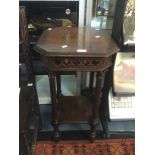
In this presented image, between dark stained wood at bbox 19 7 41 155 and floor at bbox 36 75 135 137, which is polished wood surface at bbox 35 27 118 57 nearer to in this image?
dark stained wood at bbox 19 7 41 155

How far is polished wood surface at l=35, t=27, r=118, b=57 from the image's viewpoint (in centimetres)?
129

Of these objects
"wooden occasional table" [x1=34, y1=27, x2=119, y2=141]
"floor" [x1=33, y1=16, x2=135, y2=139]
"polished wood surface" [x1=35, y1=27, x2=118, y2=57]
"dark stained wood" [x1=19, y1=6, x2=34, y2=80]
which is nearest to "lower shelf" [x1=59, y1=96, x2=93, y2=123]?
"wooden occasional table" [x1=34, y1=27, x2=119, y2=141]

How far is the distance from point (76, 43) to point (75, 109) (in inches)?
23.5

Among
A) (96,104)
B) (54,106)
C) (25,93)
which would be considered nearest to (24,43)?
(25,93)

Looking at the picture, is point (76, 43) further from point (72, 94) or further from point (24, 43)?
point (72, 94)

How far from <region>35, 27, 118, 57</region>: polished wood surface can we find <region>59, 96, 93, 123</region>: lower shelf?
22.7 inches

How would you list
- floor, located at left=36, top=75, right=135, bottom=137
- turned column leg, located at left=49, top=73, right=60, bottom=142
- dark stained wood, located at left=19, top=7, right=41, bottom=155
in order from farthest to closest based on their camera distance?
1. floor, located at left=36, top=75, right=135, bottom=137
2. turned column leg, located at left=49, top=73, right=60, bottom=142
3. dark stained wood, located at left=19, top=7, right=41, bottom=155

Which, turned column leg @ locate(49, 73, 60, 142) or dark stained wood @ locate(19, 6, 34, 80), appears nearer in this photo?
dark stained wood @ locate(19, 6, 34, 80)

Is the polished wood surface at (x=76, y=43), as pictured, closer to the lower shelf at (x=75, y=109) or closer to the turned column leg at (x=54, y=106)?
the turned column leg at (x=54, y=106)

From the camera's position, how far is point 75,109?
178cm

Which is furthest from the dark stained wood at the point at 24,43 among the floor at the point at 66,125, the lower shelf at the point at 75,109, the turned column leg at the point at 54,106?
the floor at the point at 66,125
